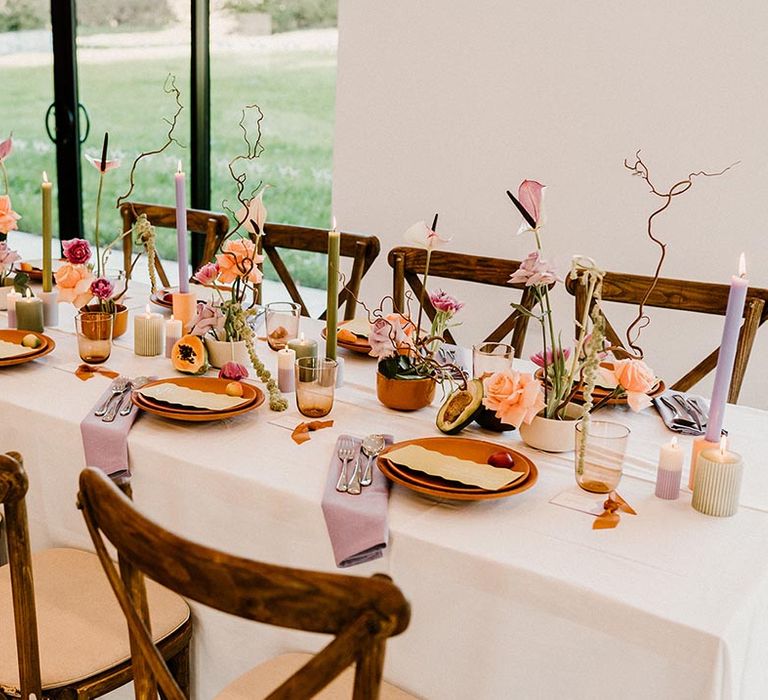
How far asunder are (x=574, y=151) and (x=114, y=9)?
2647mm

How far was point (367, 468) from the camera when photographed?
1375mm

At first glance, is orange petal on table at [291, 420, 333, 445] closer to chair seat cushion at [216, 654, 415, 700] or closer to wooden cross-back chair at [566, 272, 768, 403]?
chair seat cushion at [216, 654, 415, 700]

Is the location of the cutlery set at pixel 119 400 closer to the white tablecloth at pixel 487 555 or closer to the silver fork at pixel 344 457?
the white tablecloth at pixel 487 555

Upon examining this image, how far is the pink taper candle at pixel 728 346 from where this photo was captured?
1272 mm

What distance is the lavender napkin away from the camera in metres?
1.47

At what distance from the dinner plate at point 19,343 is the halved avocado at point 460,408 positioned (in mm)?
854

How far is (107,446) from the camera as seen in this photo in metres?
1.48

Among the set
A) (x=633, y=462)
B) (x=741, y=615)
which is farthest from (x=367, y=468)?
(x=741, y=615)

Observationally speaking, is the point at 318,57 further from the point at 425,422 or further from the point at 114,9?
the point at 425,422

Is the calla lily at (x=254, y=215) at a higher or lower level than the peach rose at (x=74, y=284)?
higher

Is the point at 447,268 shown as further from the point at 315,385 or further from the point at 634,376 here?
the point at 634,376

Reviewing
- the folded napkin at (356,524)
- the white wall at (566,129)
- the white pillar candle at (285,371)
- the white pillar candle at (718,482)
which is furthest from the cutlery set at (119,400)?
the white wall at (566,129)

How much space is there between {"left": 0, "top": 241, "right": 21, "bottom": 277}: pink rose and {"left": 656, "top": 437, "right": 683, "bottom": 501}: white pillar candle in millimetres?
1676

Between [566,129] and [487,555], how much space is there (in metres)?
2.29
